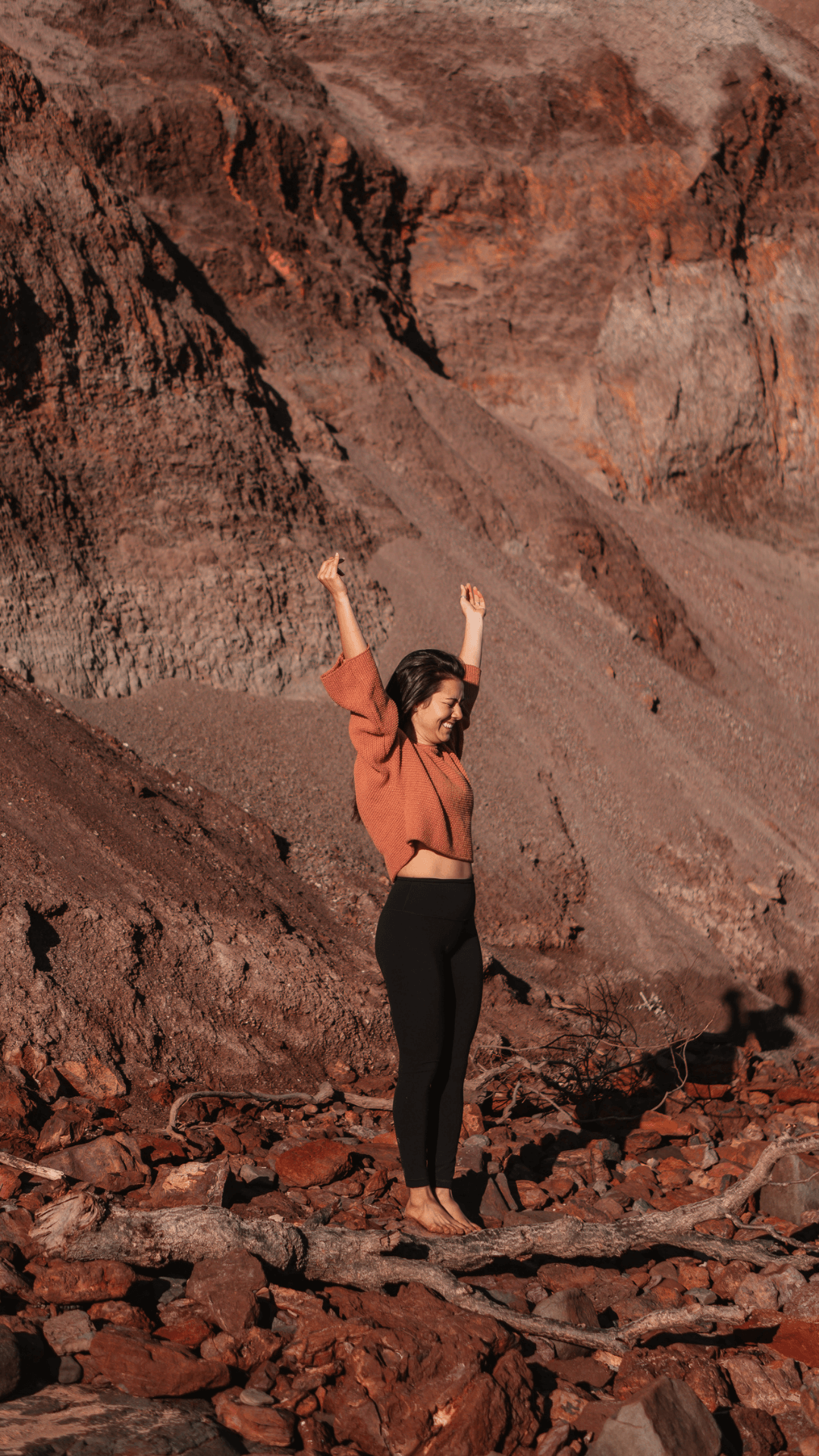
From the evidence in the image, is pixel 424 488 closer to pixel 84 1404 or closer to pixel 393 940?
pixel 393 940

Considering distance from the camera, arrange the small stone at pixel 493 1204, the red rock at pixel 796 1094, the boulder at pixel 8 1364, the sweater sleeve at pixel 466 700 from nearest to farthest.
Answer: the boulder at pixel 8 1364 → the sweater sleeve at pixel 466 700 → the small stone at pixel 493 1204 → the red rock at pixel 796 1094

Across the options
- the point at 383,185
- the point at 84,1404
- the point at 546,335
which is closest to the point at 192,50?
the point at 383,185

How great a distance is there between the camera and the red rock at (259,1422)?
2107mm

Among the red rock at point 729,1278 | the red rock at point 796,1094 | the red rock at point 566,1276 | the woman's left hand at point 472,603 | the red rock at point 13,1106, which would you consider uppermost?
the woman's left hand at point 472,603

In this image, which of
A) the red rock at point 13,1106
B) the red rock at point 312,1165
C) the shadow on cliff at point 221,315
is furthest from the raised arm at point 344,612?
the shadow on cliff at point 221,315

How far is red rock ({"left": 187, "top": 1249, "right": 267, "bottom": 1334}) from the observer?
241cm

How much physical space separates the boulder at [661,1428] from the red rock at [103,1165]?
1768 mm

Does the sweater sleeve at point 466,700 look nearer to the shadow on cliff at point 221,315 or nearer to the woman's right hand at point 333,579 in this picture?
the woman's right hand at point 333,579

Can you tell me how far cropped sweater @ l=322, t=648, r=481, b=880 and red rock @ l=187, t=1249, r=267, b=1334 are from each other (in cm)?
110

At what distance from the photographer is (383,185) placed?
14.8 m

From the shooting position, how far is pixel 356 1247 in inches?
104

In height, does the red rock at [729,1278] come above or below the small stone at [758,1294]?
below

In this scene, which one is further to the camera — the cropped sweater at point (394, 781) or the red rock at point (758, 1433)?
the cropped sweater at point (394, 781)

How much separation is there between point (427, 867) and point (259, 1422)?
1414 mm
